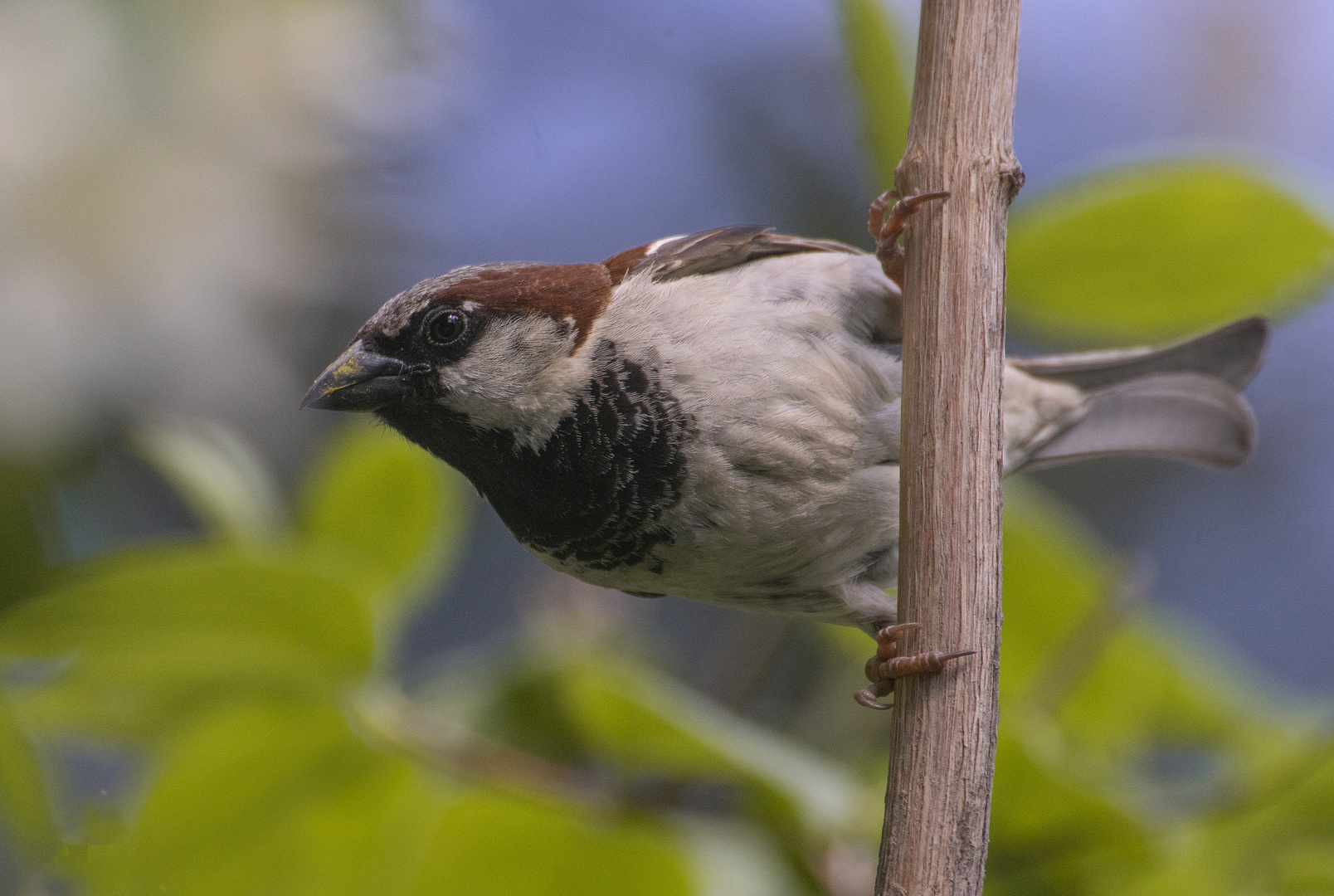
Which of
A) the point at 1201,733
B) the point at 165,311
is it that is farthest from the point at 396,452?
the point at 1201,733

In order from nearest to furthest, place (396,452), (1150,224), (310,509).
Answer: (1150,224) < (396,452) < (310,509)

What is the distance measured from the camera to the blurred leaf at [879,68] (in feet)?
4.12

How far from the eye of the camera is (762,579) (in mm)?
1246

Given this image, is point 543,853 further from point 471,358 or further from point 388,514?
point 471,358

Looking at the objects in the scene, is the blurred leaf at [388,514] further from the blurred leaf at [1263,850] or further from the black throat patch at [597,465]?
the blurred leaf at [1263,850]

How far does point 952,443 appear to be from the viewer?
35.0 inches

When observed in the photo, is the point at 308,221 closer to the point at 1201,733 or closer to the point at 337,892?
the point at 337,892

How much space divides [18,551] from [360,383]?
13.5 inches

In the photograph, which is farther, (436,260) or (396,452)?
(436,260)

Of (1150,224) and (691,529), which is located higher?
(1150,224)

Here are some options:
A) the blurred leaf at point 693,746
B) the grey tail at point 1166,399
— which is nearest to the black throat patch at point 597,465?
the blurred leaf at point 693,746

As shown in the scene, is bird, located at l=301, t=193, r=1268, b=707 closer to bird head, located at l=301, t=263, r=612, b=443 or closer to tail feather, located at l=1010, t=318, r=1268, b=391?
bird head, located at l=301, t=263, r=612, b=443

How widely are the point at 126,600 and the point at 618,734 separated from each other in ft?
1.69

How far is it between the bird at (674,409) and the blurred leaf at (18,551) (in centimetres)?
26
